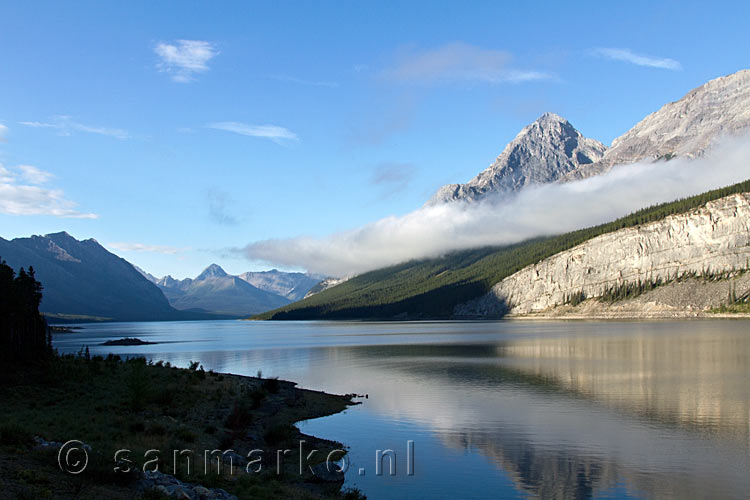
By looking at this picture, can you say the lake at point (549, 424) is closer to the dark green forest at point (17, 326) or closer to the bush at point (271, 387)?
the bush at point (271, 387)

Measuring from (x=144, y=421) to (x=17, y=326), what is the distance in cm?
2127

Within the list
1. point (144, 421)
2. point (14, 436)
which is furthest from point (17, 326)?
point (14, 436)

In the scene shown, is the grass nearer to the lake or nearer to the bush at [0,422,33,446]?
the bush at [0,422,33,446]

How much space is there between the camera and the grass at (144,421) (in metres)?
17.8

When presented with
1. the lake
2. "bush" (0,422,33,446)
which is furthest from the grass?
the lake

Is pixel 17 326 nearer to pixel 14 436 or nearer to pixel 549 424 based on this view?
pixel 14 436

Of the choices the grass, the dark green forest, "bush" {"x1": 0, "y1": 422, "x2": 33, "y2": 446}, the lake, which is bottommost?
the lake

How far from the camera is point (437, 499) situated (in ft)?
77.9

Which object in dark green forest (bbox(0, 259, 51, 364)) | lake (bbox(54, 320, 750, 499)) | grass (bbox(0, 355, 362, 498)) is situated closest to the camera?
grass (bbox(0, 355, 362, 498))

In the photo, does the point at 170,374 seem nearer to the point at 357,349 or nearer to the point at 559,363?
the point at 559,363

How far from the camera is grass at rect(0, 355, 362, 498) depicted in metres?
17.8

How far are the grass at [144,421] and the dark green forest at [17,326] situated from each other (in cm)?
178

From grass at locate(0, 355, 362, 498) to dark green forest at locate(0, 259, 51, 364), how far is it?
178 cm

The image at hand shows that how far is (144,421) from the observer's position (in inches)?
1193
